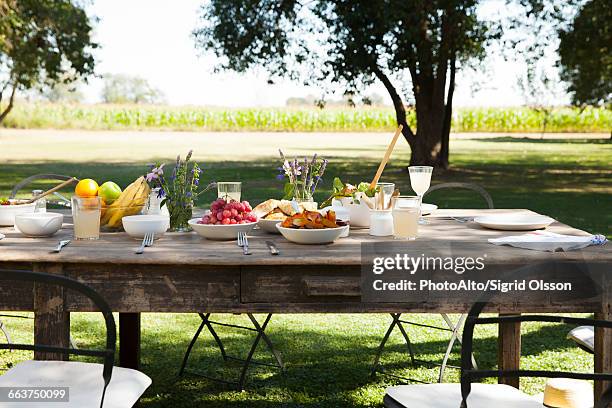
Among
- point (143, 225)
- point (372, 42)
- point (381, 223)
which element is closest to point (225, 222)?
point (143, 225)

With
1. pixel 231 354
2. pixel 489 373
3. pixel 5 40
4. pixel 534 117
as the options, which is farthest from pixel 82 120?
pixel 489 373

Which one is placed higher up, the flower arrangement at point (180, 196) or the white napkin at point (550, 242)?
the flower arrangement at point (180, 196)

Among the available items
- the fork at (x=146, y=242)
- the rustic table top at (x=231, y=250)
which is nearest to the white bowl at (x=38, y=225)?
the rustic table top at (x=231, y=250)

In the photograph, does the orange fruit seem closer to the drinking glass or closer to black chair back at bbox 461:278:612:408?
the drinking glass

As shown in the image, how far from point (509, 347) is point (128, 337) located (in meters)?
1.66

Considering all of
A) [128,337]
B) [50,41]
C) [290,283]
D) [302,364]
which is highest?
[50,41]

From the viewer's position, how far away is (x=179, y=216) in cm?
331

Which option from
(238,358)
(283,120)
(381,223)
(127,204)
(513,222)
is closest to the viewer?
(381,223)

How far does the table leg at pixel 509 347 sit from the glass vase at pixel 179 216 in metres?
1.33

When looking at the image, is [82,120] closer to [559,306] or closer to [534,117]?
[534,117]

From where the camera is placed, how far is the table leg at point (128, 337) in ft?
12.7

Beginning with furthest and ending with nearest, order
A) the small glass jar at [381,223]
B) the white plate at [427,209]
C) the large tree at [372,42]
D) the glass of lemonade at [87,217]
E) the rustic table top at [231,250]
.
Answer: the large tree at [372,42], the white plate at [427,209], the small glass jar at [381,223], the glass of lemonade at [87,217], the rustic table top at [231,250]

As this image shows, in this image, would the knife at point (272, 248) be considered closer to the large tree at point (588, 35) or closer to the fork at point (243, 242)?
the fork at point (243, 242)

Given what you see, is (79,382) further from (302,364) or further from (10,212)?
(302,364)
